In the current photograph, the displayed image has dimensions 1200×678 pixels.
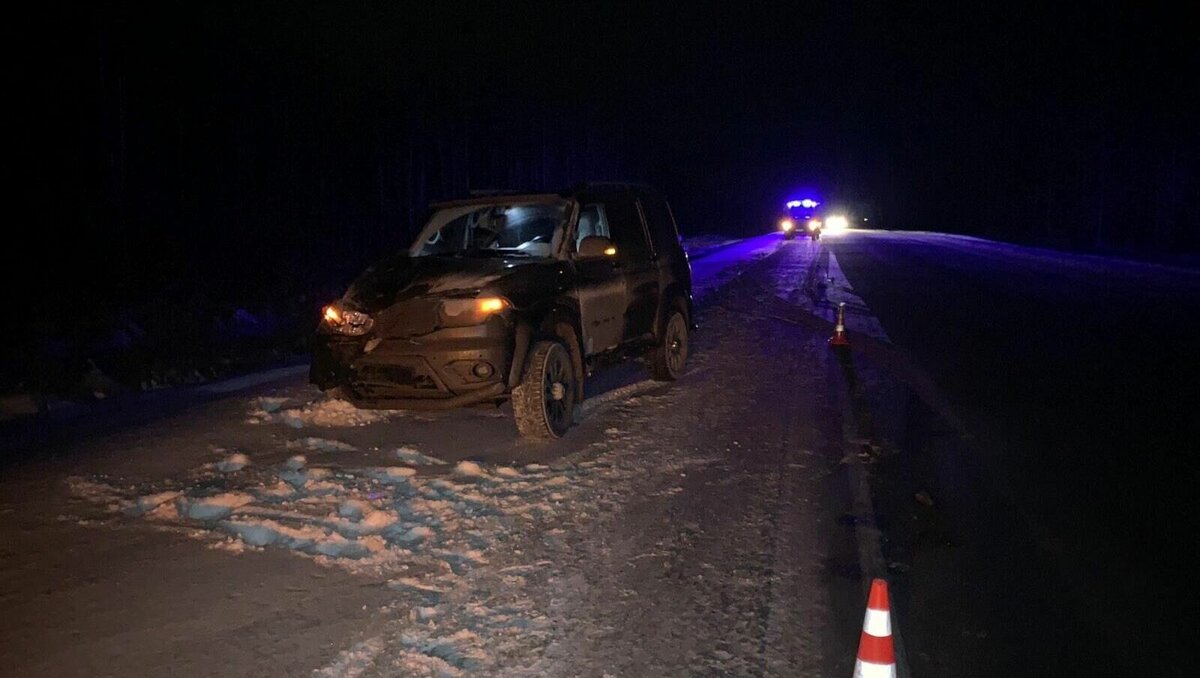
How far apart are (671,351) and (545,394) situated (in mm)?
3113

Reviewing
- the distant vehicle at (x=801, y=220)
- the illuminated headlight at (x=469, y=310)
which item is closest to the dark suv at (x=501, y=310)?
the illuminated headlight at (x=469, y=310)

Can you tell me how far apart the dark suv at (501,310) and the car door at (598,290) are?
18 millimetres

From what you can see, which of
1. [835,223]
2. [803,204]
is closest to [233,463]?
[803,204]

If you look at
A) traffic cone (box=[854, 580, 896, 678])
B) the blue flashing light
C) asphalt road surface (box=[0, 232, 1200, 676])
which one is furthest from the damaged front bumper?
the blue flashing light

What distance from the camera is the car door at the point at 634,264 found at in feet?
29.6

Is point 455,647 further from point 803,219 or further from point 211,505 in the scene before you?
point 803,219

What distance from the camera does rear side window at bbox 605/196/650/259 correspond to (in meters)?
9.02

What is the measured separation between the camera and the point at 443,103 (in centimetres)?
4544

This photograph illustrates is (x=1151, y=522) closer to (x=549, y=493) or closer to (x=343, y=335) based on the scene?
(x=549, y=493)

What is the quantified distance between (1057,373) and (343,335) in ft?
27.6

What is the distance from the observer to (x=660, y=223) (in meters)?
10.2

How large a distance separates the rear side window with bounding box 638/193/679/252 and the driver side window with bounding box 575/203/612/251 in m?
0.97

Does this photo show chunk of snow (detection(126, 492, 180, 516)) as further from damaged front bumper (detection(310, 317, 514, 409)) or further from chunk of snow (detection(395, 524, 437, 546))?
chunk of snow (detection(395, 524, 437, 546))

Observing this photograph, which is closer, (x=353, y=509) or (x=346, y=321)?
(x=353, y=509)
